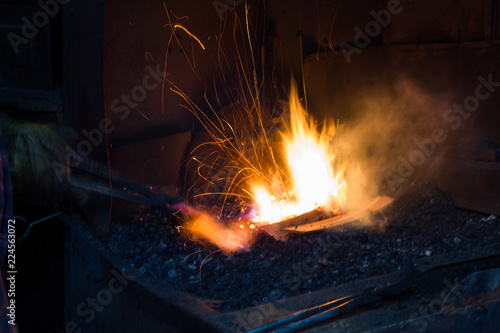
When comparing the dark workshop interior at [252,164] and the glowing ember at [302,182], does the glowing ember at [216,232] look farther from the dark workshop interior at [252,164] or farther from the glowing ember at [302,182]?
the glowing ember at [302,182]

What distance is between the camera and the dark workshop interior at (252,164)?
9.42 feet

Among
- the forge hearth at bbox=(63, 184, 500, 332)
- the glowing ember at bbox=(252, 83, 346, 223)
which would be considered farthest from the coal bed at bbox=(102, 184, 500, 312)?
the glowing ember at bbox=(252, 83, 346, 223)

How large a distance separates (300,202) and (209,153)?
0.88m

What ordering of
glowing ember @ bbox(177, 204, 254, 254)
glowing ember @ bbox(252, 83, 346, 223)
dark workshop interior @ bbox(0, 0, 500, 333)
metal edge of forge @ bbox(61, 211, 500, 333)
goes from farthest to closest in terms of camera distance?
glowing ember @ bbox(252, 83, 346, 223), glowing ember @ bbox(177, 204, 254, 254), dark workshop interior @ bbox(0, 0, 500, 333), metal edge of forge @ bbox(61, 211, 500, 333)

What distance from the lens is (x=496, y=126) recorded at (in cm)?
369

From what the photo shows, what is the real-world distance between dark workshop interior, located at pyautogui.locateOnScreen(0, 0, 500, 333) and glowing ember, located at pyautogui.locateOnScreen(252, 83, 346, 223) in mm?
19

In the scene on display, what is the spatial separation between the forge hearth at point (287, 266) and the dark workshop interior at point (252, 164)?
1cm

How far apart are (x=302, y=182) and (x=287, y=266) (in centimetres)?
124

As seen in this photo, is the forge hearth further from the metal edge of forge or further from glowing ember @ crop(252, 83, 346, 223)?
glowing ember @ crop(252, 83, 346, 223)

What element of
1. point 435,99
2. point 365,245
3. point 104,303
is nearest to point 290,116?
point 435,99

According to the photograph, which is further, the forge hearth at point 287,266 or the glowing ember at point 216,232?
the glowing ember at point 216,232

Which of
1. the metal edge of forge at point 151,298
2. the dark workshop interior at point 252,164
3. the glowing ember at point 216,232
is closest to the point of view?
the metal edge of forge at point 151,298

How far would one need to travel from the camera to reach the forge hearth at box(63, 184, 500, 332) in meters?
2.66

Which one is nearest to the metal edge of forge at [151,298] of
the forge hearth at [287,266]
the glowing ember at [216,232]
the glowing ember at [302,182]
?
the forge hearth at [287,266]
